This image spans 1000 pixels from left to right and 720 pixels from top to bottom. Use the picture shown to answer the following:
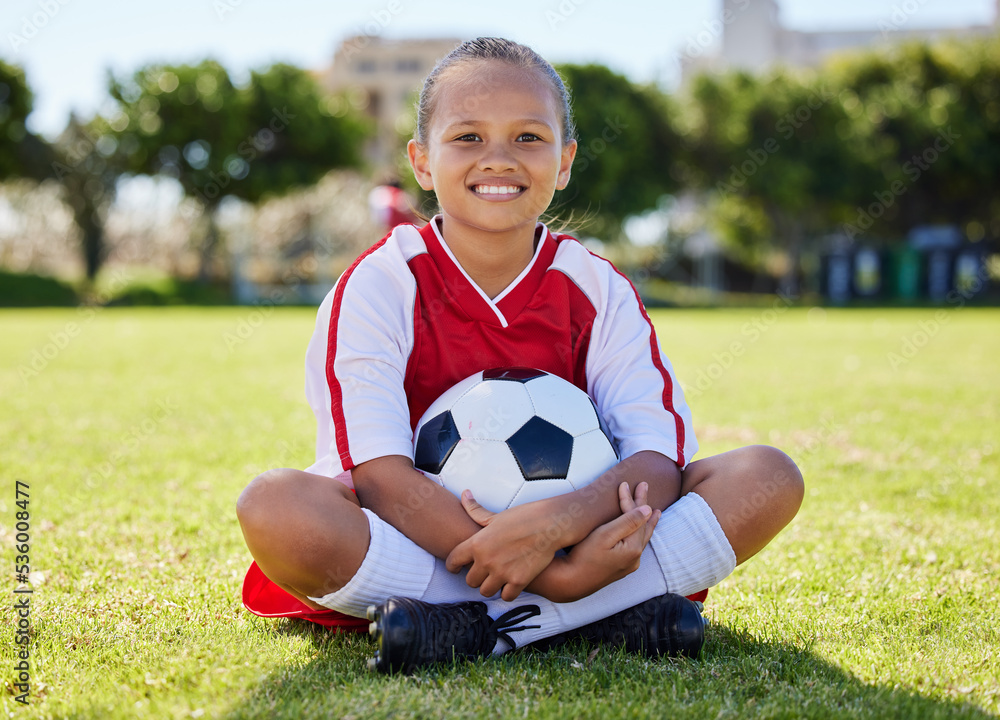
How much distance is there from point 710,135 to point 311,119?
11.2 metres

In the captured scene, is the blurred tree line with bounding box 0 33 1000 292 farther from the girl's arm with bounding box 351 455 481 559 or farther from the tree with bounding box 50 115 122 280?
the girl's arm with bounding box 351 455 481 559

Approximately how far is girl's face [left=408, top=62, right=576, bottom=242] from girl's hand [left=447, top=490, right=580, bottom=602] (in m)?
0.84

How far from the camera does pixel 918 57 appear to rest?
26.7 metres

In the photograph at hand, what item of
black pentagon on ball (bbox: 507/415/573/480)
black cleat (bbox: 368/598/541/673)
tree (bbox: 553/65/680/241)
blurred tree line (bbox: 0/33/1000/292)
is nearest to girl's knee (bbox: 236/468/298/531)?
black cleat (bbox: 368/598/541/673)

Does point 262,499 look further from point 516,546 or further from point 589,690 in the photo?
point 589,690

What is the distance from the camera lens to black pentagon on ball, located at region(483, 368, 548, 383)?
2.19m

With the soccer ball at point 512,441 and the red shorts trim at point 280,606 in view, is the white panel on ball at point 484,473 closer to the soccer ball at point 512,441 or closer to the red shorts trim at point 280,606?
the soccer ball at point 512,441

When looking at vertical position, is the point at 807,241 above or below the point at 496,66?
below

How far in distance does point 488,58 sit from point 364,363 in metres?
0.89

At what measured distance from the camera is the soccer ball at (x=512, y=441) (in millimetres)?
2025

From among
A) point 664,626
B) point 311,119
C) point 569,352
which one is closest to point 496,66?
point 569,352

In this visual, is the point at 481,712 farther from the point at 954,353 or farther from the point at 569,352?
the point at 954,353

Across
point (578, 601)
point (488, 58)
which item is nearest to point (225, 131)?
point (488, 58)

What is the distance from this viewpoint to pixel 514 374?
87.4 inches
